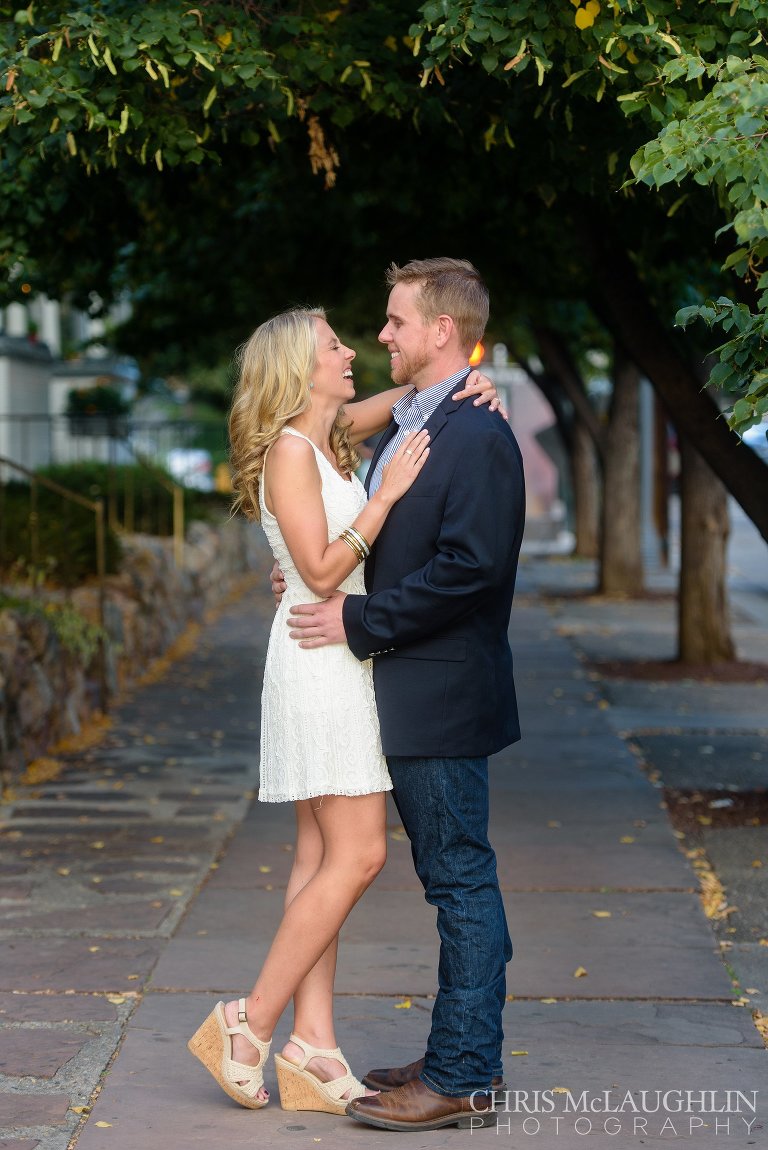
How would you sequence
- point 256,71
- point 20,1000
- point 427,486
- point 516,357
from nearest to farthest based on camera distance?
1. point 427,486
2. point 20,1000
3. point 256,71
4. point 516,357

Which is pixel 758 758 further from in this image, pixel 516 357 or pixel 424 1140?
pixel 516 357

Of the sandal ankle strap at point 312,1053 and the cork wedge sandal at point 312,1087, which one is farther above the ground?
the sandal ankle strap at point 312,1053

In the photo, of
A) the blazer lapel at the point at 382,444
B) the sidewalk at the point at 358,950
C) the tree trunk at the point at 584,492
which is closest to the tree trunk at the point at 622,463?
the tree trunk at the point at 584,492

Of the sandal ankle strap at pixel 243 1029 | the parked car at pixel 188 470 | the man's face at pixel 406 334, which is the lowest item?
the sandal ankle strap at pixel 243 1029

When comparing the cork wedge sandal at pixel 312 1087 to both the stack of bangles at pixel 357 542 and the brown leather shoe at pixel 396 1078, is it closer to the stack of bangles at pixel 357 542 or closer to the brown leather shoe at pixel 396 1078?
the brown leather shoe at pixel 396 1078

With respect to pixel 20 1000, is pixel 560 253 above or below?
above

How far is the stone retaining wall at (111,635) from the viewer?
8219 millimetres

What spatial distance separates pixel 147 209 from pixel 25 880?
157 inches

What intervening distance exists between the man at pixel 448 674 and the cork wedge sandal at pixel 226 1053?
0.89 ft

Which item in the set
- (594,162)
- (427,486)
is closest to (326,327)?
(427,486)

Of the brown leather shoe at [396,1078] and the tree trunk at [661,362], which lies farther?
the tree trunk at [661,362]

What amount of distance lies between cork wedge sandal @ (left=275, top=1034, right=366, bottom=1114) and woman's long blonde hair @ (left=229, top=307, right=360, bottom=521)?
1.42 meters

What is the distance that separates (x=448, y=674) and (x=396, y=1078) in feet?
3.34

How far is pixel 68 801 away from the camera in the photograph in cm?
762
